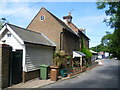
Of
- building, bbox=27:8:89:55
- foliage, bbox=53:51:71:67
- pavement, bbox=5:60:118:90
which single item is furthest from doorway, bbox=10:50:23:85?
building, bbox=27:8:89:55

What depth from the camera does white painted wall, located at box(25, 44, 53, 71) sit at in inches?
553

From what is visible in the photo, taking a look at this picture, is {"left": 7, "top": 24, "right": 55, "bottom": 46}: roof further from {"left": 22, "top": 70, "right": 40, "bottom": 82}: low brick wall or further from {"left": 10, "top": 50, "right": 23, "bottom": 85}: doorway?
{"left": 22, "top": 70, "right": 40, "bottom": 82}: low brick wall

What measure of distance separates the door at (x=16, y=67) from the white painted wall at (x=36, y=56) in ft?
2.63

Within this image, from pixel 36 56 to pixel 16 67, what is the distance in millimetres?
3144

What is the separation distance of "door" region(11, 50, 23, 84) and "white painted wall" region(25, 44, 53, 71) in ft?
2.63

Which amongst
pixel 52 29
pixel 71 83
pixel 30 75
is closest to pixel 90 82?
pixel 71 83

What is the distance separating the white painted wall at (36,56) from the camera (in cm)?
1404

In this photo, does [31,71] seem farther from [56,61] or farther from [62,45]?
[62,45]

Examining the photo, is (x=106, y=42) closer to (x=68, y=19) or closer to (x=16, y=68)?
(x=68, y=19)

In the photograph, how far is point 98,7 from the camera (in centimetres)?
1576

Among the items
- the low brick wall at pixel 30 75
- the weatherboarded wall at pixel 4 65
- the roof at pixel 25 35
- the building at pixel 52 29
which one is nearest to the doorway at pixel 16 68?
the low brick wall at pixel 30 75

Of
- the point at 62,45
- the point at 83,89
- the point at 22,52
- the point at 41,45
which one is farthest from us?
the point at 62,45

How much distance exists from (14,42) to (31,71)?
280cm

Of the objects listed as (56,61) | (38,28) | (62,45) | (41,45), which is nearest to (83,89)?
(41,45)
